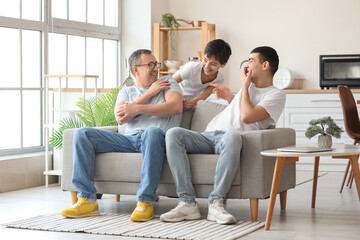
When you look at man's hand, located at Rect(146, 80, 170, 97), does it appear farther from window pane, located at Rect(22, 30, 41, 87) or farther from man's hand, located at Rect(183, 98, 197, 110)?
window pane, located at Rect(22, 30, 41, 87)

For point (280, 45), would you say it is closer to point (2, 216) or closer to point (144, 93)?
point (144, 93)

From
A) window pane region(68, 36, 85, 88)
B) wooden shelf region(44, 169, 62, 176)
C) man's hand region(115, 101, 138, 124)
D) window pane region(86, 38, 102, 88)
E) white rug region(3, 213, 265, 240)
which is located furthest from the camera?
window pane region(86, 38, 102, 88)

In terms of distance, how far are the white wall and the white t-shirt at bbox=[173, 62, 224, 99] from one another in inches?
115

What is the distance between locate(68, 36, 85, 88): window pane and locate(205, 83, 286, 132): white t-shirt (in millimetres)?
2802

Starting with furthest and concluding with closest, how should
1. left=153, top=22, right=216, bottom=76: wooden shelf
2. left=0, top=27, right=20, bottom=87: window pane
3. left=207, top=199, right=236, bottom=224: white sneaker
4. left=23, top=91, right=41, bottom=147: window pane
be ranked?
left=153, top=22, right=216, bottom=76: wooden shelf
left=23, top=91, right=41, bottom=147: window pane
left=0, top=27, right=20, bottom=87: window pane
left=207, top=199, right=236, bottom=224: white sneaker

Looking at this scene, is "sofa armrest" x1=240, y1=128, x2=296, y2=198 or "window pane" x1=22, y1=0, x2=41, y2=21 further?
"window pane" x1=22, y1=0, x2=41, y2=21

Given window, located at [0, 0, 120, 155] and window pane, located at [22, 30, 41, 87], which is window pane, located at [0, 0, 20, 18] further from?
window pane, located at [22, 30, 41, 87]

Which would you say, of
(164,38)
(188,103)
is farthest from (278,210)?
(164,38)

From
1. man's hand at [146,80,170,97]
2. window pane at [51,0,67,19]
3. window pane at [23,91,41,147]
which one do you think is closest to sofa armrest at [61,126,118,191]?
man's hand at [146,80,170,97]

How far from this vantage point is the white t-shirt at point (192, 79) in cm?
437

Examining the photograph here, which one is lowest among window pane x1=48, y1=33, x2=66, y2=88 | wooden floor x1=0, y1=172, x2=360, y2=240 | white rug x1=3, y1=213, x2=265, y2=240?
wooden floor x1=0, y1=172, x2=360, y2=240

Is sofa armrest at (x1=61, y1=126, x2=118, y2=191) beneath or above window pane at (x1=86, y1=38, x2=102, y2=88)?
beneath

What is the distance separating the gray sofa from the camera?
372 centimetres

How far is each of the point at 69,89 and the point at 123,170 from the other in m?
2.32
